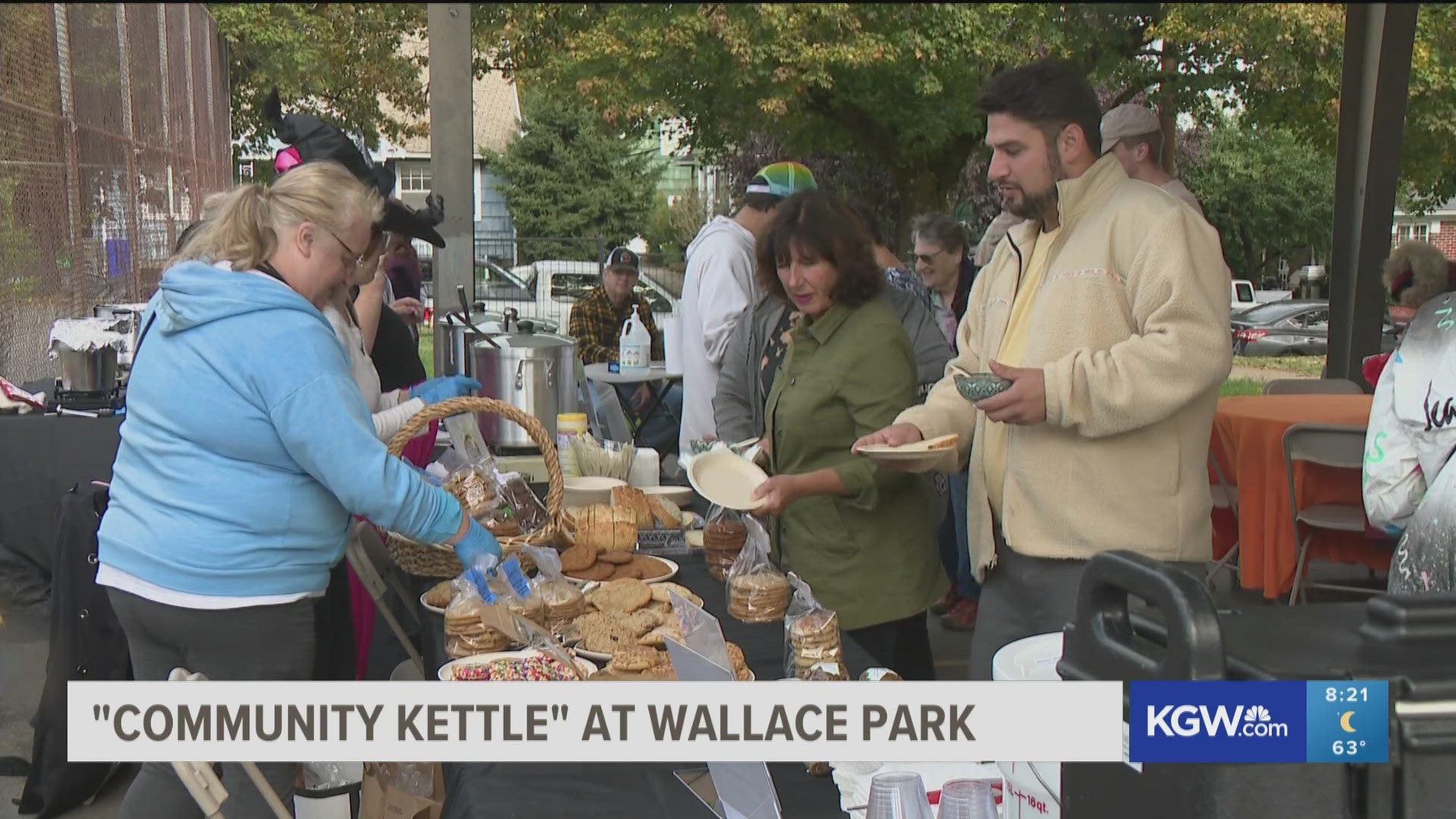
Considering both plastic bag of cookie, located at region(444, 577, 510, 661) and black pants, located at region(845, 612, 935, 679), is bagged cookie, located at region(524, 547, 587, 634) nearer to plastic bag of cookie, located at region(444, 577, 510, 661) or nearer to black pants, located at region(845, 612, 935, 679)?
plastic bag of cookie, located at region(444, 577, 510, 661)

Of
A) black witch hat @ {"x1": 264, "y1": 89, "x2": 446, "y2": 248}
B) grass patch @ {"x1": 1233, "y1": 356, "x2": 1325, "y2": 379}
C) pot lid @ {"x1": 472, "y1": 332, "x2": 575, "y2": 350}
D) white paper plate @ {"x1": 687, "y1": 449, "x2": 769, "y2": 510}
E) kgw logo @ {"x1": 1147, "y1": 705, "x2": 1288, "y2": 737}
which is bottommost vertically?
grass patch @ {"x1": 1233, "y1": 356, "x2": 1325, "y2": 379}

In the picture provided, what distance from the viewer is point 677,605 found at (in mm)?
1799

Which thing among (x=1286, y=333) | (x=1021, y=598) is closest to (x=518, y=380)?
(x=1021, y=598)

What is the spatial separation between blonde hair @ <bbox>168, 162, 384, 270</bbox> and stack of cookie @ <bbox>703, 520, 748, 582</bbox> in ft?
3.60

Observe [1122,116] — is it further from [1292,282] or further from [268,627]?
[1292,282]

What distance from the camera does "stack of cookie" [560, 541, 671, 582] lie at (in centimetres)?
279

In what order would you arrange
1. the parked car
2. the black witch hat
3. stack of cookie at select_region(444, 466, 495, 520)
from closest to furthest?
stack of cookie at select_region(444, 466, 495, 520) < the black witch hat < the parked car

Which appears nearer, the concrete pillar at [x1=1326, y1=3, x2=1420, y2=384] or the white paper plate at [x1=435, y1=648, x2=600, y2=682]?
the white paper plate at [x1=435, y1=648, x2=600, y2=682]

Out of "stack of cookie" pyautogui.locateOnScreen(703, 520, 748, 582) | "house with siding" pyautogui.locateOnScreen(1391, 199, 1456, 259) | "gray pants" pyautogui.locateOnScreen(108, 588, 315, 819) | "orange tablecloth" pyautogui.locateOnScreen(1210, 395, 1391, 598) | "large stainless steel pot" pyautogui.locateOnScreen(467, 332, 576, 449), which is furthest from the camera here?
"house with siding" pyautogui.locateOnScreen(1391, 199, 1456, 259)

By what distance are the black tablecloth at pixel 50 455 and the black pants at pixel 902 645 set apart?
324 cm

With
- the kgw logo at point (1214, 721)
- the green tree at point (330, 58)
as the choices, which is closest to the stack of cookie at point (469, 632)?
the kgw logo at point (1214, 721)

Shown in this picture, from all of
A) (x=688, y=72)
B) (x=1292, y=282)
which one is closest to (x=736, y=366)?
(x=688, y=72)

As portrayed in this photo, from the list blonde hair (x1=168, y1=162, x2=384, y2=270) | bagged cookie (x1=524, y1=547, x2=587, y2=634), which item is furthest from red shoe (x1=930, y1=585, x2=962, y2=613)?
blonde hair (x1=168, y1=162, x2=384, y2=270)

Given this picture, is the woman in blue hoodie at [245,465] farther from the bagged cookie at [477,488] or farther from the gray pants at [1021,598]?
the gray pants at [1021,598]
